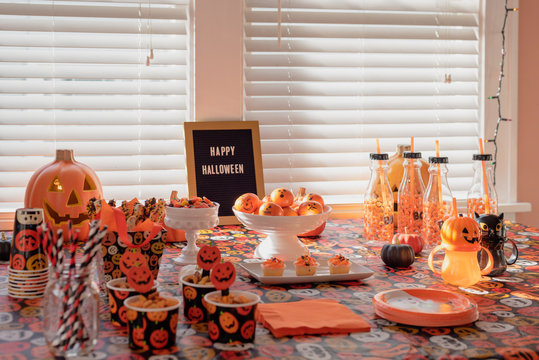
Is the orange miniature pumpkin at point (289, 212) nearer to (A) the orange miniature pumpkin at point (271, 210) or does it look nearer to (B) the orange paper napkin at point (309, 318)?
(A) the orange miniature pumpkin at point (271, 210)

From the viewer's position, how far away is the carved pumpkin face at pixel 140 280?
3.29ft

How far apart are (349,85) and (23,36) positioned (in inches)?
48.8

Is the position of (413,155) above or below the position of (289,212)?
above

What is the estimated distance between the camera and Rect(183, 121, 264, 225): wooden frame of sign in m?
2.14

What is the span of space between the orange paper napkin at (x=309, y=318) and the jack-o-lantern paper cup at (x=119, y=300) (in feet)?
0.75

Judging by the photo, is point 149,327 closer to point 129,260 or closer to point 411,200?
point 129,260

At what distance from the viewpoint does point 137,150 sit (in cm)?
220

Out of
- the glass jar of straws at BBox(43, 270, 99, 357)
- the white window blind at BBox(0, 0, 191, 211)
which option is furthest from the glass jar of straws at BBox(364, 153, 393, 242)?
the glass jar of straws at BBox(43, 270, 99, 357)

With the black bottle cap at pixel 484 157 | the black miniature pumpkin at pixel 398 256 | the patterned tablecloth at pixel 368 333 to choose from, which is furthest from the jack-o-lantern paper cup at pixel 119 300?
the black bottle cap at pixel 484 157

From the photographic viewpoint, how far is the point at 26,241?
1263 millimetres

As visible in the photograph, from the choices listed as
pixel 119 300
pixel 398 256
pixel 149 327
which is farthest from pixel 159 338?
pixel 398 256

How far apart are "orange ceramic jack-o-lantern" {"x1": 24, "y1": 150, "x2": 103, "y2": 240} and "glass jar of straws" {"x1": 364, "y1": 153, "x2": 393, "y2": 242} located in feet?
2.89

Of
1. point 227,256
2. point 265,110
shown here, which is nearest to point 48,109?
point 265,110

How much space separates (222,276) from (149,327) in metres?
0.15
